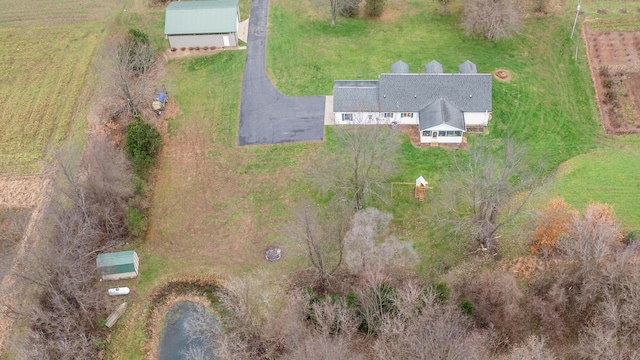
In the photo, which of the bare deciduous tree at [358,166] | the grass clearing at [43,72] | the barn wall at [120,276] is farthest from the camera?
the grass clearing at [43,72]

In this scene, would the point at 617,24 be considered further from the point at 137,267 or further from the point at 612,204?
the point at 137,267

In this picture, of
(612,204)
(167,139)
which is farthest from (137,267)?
(612,204)

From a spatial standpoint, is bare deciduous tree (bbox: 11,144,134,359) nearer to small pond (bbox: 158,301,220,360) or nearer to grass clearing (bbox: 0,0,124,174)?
small pond (bbox: 158,301,220,360)

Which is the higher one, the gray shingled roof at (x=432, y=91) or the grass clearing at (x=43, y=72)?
the gray shingled roof at (x=432, y=91)

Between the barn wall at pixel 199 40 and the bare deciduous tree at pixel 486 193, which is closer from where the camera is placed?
the bare deciduous tree at pixel 486 193

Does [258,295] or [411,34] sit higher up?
[411,34]

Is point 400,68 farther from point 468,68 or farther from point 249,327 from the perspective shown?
point 249,327

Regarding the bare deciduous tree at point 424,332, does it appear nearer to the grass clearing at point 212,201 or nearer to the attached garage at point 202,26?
the grass clearing at point 212,201

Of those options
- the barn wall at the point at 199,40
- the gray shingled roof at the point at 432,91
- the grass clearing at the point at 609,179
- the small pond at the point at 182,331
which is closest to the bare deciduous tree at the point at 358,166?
the gray shingled roof at the point at 432,91
